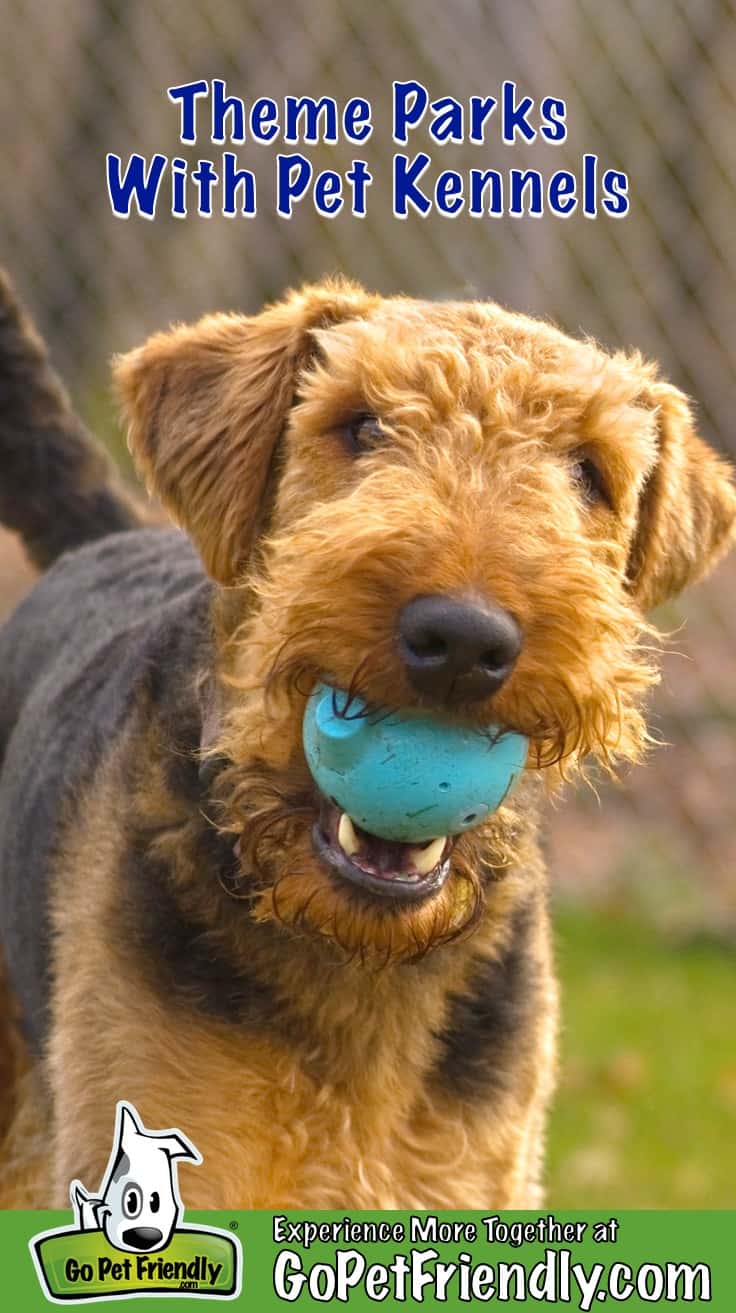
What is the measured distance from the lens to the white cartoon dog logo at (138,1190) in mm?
2605

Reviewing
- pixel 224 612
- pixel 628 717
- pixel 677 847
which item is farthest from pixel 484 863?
pixel 677 847

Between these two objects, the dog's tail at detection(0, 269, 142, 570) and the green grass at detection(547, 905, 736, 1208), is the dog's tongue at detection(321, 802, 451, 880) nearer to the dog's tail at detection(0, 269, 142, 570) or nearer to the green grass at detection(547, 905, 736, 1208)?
the dog's tail at detection(0, 269, 142, 570)

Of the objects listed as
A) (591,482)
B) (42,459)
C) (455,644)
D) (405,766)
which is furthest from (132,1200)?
(42,459)

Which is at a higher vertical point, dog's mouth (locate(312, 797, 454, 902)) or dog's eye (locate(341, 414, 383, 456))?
dog's eye (locate(341, 414, 383, 456))

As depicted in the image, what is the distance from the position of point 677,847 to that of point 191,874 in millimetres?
4020

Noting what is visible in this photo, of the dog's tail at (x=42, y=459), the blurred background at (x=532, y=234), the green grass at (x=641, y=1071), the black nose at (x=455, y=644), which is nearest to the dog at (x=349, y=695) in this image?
the black nose at (x=455, y=644)

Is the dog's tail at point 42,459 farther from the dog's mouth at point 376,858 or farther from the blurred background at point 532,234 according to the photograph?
the blurred background at point 532,234

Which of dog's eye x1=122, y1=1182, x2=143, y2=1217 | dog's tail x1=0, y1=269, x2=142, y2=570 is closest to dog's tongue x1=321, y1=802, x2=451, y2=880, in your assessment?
dog's eye x1=122, y1=1182, x2=143, y2=1217

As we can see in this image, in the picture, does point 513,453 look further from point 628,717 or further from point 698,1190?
point 698,1190

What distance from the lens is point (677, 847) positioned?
21.5 ft

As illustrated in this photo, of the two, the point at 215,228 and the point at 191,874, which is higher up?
the point at 215,228

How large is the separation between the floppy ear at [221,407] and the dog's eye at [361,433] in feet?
0.58

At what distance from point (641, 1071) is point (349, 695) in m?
3.35

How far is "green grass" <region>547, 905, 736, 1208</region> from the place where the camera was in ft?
15.4
